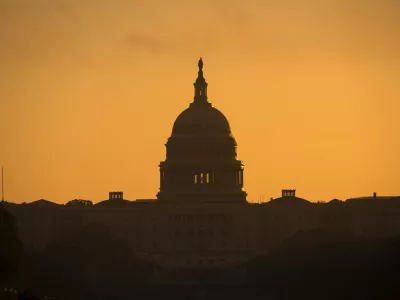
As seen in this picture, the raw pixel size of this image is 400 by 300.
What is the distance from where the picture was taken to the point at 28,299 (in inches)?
6973

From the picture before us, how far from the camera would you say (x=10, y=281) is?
199 meters

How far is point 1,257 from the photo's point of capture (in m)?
200

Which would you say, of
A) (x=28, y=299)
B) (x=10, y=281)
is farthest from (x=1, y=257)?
(x=28, y=299)

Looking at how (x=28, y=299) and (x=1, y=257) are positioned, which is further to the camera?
(x=1, y=257)

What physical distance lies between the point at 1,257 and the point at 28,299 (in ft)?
75.3

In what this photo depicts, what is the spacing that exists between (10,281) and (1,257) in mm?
1773

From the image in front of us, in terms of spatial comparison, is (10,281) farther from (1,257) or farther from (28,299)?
(28,299)

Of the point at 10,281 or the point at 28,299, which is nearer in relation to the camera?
the point at 28,299
